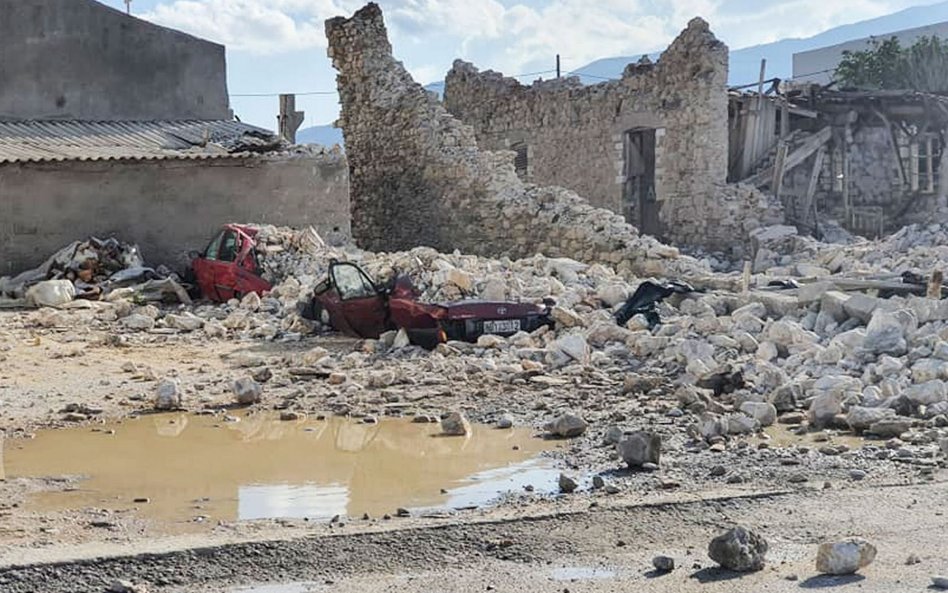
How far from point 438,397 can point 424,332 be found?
256 centimetres

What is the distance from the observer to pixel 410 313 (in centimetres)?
1307

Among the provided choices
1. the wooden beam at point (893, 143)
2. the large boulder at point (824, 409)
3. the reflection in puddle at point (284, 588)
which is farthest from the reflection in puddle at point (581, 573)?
the wooden beam at point (893, 143)

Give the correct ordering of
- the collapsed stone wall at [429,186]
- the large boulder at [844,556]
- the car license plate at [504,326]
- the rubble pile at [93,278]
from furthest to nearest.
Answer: the collapsed stone wall at [429,186] → the rubble pile at [93,278] → the car license plate at [504,326] → the large boulder at [844,556]

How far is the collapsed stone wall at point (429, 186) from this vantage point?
2084cm

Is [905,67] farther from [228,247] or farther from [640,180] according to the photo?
[228,247]

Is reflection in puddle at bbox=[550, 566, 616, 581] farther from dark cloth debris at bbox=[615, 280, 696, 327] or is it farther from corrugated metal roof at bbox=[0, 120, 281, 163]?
corrugated metal roof at bbox=[0, 120, 281, 163]

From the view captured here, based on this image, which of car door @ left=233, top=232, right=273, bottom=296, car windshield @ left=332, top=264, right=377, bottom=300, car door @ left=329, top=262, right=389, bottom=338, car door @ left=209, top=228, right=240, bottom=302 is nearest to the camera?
car door @ left=329, top=262, right=389, bottom=338

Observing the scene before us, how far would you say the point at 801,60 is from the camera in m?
59.1

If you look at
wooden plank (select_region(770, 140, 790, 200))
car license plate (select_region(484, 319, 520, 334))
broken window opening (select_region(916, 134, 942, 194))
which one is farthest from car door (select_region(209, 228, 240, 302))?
broken window opening (select_region(916, 134, 942, 194))

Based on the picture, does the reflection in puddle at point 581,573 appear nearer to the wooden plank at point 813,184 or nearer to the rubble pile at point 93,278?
the rubble pile at point 93,278

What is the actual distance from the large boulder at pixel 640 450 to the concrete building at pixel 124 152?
14.7 m

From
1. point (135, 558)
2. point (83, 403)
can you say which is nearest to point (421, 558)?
point (135, 558)

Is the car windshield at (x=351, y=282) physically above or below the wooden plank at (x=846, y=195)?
below

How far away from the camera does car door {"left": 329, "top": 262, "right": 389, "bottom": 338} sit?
13633mm
